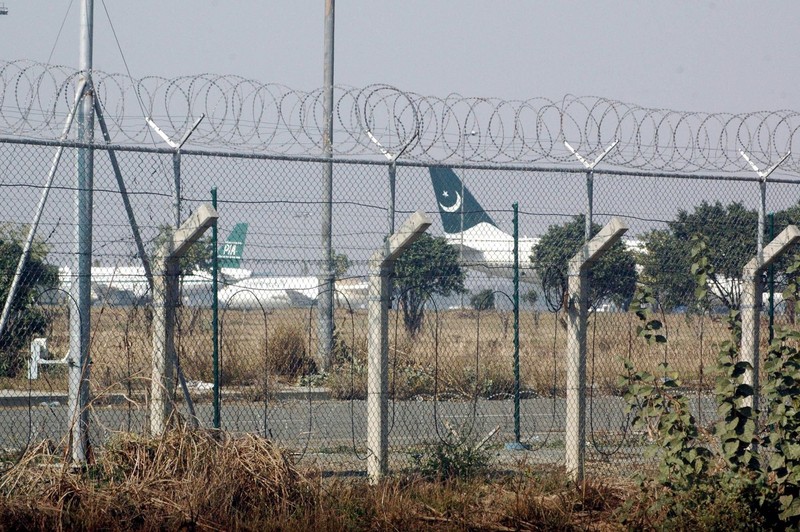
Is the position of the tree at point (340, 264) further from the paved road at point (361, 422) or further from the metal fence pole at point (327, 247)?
the paved road at point (361, 422)

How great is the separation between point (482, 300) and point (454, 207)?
4.65 feet

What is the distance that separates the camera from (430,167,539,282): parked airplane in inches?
316

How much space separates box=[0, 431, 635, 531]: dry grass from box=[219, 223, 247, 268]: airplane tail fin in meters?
1.35

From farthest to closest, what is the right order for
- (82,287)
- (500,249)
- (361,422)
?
(361,422), (500,249), (82,287)

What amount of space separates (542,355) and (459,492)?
8643 millimetres

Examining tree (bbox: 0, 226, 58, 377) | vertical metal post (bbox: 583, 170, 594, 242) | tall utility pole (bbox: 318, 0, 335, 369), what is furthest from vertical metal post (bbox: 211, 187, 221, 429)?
vertical metal post (bbox: 583, 170, 594, 242)

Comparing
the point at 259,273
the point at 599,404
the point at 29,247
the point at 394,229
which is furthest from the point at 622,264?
the point at 29,247

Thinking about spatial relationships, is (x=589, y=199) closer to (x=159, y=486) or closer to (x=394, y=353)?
(x=394, y=353)

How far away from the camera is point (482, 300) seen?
32.3 feet

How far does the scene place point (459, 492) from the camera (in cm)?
691

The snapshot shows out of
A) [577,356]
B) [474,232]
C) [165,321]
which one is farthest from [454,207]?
[165,321]

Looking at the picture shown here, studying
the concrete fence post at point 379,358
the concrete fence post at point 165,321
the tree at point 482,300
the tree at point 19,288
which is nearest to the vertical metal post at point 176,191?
the concrete fence post at point 165,321

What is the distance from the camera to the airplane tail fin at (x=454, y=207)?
7844 millimetres

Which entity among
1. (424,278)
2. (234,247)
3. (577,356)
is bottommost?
(577,356)
